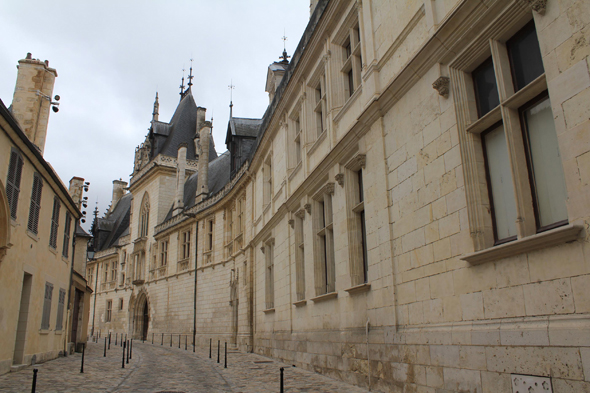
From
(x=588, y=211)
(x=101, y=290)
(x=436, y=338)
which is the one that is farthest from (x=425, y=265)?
(x=101, y=290)

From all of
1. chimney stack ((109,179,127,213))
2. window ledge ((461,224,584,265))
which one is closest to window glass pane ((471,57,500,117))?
window ledge ((461,224,584,265))

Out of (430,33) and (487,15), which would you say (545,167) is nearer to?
(487,15)

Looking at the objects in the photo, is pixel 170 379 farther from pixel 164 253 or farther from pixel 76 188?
pixel 164 253

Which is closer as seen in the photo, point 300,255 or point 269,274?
point 300,255

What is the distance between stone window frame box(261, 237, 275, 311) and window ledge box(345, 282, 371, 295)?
7.28m

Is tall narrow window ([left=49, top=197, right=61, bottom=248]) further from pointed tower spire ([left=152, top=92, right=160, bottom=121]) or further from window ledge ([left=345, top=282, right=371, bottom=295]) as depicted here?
pointed tower spire ([left=152, top=92, right=160, bottom=121])

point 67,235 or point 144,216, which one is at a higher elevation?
point 144,216

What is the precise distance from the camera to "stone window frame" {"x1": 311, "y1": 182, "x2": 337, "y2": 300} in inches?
415

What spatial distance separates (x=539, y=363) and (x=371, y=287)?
389cm

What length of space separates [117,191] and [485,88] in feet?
177

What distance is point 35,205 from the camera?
40.6 ft

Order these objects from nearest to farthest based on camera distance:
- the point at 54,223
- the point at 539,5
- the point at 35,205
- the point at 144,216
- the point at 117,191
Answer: the point at 539,5
the point at 35,205
the point at 54,223
the point at 144,216
the point at 117,191

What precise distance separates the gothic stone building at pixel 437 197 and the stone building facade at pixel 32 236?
6.73m

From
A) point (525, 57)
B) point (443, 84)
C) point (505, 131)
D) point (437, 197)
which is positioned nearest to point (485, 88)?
point (443, 84)
